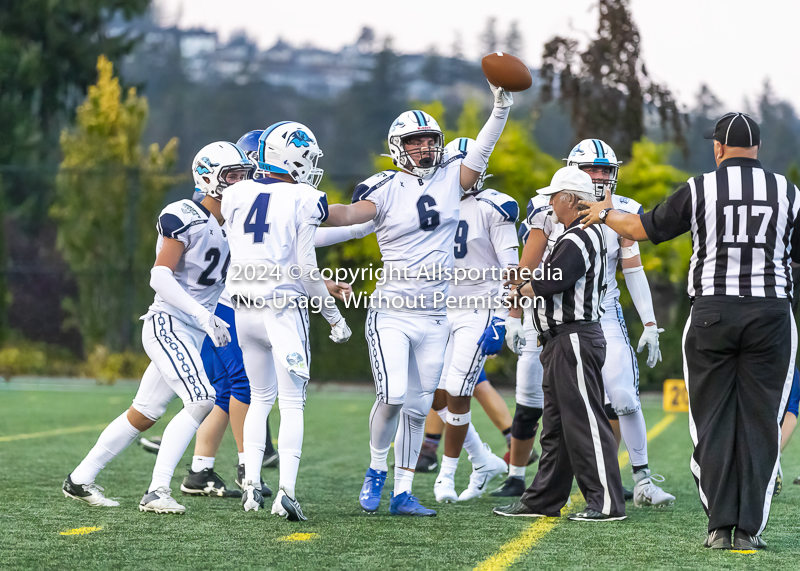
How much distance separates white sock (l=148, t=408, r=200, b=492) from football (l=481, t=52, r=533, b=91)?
245cm

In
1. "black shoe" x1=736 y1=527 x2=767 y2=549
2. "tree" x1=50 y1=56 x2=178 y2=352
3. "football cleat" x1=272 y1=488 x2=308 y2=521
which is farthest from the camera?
"tree" x1=50 y1=56 x2=178 y2=352

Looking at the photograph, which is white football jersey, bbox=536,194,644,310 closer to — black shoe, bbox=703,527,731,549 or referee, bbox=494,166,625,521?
referee, bbox=494,166,625,521

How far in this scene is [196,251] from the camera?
5.34 m

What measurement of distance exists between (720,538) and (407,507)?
1.66 m

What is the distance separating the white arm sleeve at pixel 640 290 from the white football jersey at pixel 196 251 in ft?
8.13

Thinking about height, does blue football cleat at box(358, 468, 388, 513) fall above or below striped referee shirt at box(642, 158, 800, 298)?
below

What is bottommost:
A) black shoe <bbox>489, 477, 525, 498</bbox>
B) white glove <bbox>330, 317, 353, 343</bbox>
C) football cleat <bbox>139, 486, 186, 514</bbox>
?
black shoe <bbox>489, 477, 525, 498</bbox>

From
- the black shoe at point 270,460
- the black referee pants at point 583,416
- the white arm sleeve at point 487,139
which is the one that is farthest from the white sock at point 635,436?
the black shoe at point 270,460

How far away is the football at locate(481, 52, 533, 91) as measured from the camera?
4.95 meters

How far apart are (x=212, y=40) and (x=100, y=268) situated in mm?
41861

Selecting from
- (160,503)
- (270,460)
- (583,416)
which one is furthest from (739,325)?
(270,460)

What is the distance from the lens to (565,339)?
4.91 m

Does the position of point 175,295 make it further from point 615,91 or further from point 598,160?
point 615,91

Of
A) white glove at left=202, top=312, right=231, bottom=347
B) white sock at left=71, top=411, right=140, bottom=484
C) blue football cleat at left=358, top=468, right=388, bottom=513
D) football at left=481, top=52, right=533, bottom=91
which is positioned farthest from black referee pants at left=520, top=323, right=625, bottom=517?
white sock at left=71, top=411, right=140, bottom=484
